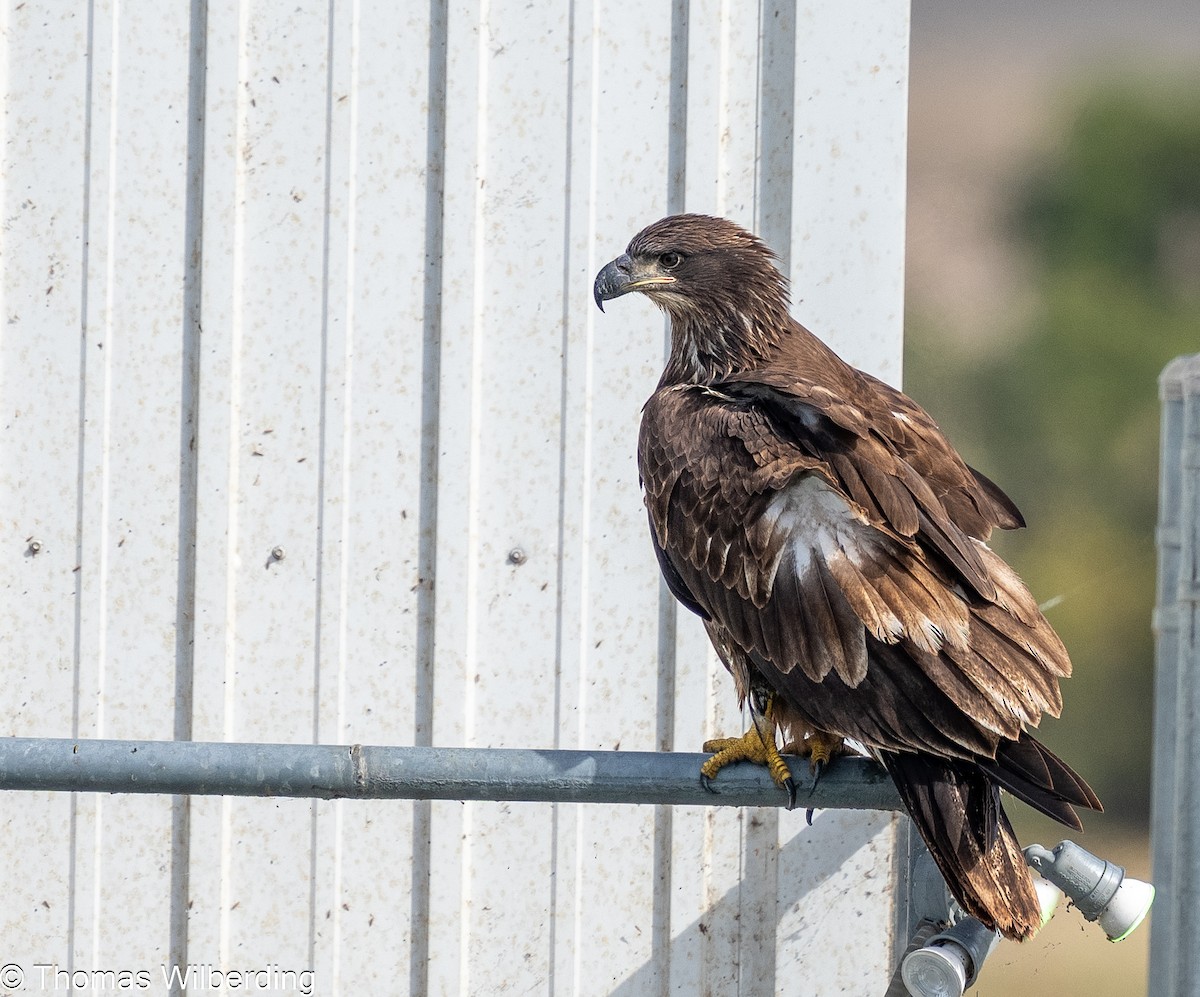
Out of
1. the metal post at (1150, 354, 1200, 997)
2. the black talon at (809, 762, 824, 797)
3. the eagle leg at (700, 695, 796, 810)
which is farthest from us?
the metal post at (1150, 354, 1200, 997)

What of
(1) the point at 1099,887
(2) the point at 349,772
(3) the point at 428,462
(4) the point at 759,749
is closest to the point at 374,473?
(3) the point at 428,462

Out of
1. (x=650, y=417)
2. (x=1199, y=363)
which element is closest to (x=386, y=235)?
(x=650, y=417)

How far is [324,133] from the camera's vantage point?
139 inches

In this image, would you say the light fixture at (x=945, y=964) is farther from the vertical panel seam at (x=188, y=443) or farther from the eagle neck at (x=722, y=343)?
the vertical panel seam at (x=188, y=443)

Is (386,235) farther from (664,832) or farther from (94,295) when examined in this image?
(664,832)

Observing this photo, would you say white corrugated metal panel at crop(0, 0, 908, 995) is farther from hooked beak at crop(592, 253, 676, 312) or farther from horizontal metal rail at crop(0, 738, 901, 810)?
horizontal metal rail at crop(0, 738, 901, 810)

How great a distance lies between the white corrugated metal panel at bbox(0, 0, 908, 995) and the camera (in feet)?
11.5

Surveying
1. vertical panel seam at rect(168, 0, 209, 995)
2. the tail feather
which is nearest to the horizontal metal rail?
the tail feather

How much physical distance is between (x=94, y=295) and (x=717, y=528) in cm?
192

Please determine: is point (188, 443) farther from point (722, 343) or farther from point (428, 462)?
point (722, 343)

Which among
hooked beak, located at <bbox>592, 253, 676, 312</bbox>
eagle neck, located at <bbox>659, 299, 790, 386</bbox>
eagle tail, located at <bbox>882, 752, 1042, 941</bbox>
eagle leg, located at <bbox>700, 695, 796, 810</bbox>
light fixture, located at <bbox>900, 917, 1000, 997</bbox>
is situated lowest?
light fixture, located at <bbox>900, 917, 1000, 997</bbox>

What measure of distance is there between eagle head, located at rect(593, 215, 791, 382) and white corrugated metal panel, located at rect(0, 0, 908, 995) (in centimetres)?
25

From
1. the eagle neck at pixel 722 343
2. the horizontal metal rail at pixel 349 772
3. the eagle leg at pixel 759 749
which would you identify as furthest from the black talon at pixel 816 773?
the eagle neck at pixel 722 343

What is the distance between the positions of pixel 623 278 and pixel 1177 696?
1.69 meters
